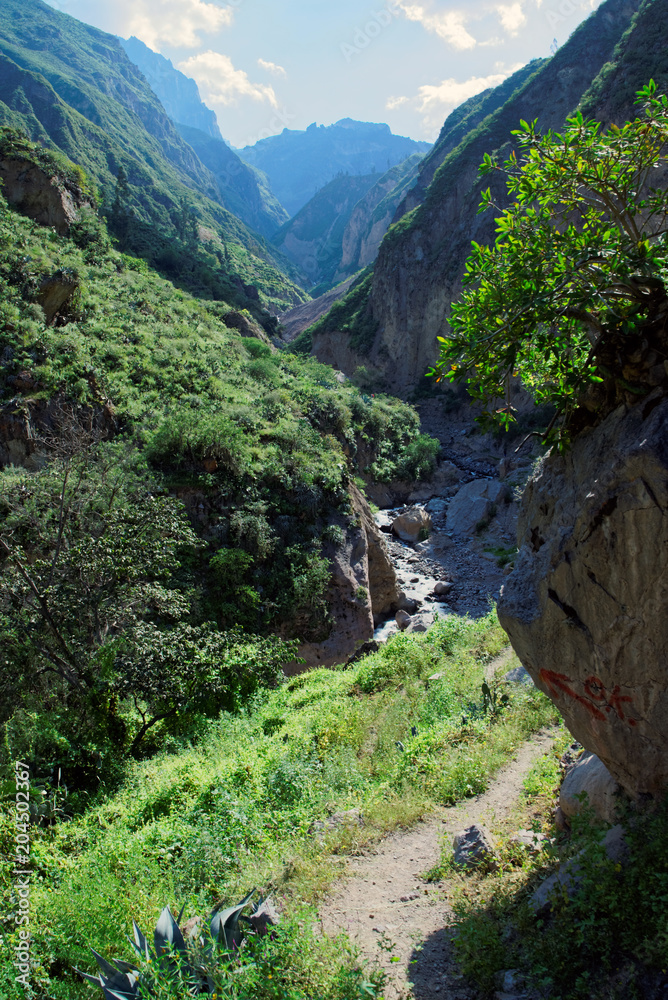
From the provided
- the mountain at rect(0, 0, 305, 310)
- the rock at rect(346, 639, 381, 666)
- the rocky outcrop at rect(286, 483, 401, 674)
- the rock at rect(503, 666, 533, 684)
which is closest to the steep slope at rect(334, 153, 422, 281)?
the mountain at rect(0, 0, 305, 310)

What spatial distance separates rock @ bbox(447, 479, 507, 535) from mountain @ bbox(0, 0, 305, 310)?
22.2 metres

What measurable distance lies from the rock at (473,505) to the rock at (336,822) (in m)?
19.5

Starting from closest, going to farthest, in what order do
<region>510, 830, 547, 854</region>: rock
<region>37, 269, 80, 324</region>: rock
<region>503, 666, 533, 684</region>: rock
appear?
<region>510, 830, 547, 854</region>: rock, <region>503, 666, 533, 684</region>: rock, <region>37, 269, 80, 324</region>: rock

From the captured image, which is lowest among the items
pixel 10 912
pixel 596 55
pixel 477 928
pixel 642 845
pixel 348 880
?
pixel 10 912

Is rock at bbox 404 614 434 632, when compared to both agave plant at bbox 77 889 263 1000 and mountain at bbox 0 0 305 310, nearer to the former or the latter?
agave plant at bbox 77 889 263 1000

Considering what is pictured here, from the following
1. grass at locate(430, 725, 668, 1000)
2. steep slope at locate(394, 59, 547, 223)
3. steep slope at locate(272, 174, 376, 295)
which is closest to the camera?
grass at locate(430, 725, 668, 1000)

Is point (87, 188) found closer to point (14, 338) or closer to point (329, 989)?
point (14, 338)

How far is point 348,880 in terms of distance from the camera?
4.38 m

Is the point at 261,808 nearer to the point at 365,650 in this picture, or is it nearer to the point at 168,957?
the point at 168,957

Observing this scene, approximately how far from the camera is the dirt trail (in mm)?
3301

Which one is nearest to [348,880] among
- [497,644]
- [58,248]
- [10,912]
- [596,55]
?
[10,912]

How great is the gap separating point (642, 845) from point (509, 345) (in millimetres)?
3208

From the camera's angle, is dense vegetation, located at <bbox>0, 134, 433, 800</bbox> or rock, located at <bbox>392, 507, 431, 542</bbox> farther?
rock, located at <bbox>392, 507, 431, 542</bbox>

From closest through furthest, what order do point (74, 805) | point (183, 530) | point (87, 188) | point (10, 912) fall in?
point (10, 912) < point (74, 805) < point (183, 530) < point (87, 188)
